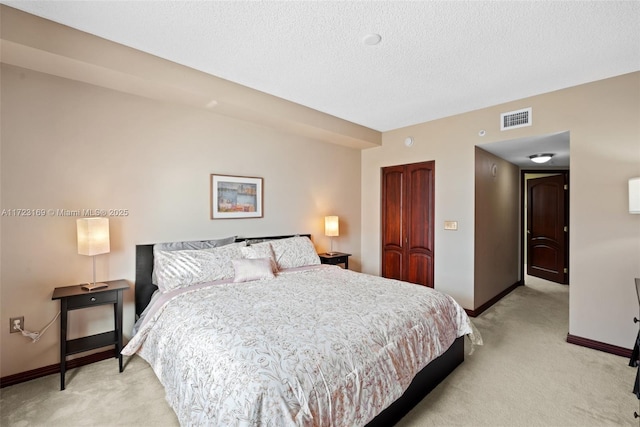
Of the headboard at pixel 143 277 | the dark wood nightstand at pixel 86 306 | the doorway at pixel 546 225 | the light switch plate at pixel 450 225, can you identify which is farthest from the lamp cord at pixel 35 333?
the doorway at pixel 546 225

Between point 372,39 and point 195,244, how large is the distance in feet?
8.33

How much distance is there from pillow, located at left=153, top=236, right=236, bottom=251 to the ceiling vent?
353cm

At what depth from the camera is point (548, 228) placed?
5793 mm

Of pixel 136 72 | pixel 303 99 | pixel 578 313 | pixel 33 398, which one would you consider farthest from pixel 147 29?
pixel 578 313

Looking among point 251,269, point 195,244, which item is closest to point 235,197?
point 195,244

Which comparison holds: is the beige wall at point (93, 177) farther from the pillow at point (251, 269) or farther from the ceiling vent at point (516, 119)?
the ceiling vent at point (516, 119)

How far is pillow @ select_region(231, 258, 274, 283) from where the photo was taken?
2.86 m

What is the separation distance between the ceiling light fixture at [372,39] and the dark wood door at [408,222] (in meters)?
2.42

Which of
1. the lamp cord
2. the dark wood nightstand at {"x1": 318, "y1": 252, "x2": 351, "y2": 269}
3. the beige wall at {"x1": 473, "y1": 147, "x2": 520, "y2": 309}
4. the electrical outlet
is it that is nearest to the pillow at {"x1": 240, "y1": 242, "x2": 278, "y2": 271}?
the dark wood nightstand at {"x1": 318, "y1": 252, "x2": 351, "y2": 269}

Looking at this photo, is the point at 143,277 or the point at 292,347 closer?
the point at 292,347

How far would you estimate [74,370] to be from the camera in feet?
8.36

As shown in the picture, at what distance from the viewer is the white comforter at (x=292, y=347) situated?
4.42 ft

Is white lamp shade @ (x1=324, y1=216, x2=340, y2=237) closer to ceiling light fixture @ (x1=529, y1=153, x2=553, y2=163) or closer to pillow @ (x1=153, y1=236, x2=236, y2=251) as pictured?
pillow @ (x1=153, y1=236, x2=236, y2=251)

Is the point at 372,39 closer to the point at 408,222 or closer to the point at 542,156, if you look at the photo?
the point at 408,222
